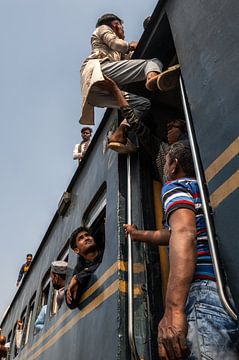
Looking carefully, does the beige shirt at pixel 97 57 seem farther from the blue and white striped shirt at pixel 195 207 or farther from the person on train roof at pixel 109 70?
the blue and white striped shirt at pixel 195 207

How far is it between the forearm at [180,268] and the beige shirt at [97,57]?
2.22 meters

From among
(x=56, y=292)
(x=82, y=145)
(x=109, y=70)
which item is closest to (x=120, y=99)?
(x=109, y=70)

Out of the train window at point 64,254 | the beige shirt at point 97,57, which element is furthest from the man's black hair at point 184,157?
the train window at point 64,254

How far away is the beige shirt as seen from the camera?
12.0ft

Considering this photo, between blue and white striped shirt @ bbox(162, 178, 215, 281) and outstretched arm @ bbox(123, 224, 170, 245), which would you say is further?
outstretched arm @ bbox(123, 224, 170, 245)

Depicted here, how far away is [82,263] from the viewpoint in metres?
4.23

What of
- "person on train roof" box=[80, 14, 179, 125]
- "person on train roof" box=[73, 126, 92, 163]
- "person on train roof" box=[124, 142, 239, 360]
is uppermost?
"person on train roof" box=[73, 126, 92, 163]

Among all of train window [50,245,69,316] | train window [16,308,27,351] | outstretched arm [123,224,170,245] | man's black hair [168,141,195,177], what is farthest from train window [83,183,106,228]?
train window [16,308,27,351]

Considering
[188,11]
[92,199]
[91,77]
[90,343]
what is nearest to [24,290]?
[92,199]

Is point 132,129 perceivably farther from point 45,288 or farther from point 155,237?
point 45,288

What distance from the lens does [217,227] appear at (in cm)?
194

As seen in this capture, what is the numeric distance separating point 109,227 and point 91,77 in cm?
143

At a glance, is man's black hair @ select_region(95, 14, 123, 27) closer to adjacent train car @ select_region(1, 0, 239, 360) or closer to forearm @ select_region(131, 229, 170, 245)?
adjacent train car @ select_region(1, 0, 239, 360)

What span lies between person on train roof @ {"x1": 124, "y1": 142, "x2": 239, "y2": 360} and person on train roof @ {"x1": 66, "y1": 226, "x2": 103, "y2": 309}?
2091 millimetres
